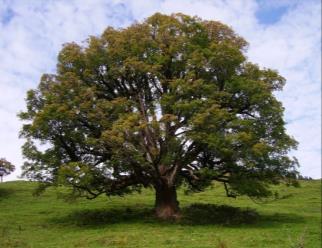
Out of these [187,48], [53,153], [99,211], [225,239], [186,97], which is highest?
[187,48]

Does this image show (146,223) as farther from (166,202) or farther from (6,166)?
(6,166)

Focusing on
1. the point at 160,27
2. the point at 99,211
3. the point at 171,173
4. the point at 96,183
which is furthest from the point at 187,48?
the point at 99,211

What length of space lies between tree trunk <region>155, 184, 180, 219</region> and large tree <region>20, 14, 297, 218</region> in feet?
0.22

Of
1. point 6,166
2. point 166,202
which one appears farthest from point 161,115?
point 6,166

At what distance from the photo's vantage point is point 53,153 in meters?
31.3

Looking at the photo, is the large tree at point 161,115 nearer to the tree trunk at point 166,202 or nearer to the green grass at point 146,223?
the tree trunk at point 166,202

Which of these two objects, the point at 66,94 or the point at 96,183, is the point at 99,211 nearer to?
the point at 96,183

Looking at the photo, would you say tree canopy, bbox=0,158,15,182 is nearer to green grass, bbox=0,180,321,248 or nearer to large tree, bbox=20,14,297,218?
green grass, bbox=0,180,321,248

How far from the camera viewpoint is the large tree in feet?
95.6

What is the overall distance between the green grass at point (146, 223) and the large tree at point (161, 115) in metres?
1.98

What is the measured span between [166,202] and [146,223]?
2.67 m

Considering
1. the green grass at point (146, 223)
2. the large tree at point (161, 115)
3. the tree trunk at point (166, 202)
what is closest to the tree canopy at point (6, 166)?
the green grass at point (146, 223)

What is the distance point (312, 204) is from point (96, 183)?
19588mm

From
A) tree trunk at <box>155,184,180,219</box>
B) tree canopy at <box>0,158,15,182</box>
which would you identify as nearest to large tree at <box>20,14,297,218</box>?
tree trunk at <box>155,184,180,219</box>
